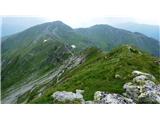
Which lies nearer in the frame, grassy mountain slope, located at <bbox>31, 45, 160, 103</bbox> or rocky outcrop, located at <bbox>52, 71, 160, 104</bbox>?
rocky outcrop, located at <bbox>52, 71, 160, 104</bbox>

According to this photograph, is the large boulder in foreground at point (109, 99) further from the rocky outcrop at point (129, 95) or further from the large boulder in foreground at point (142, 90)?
the large boulder in foreground at point (142, 90)

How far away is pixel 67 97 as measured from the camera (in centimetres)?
4925

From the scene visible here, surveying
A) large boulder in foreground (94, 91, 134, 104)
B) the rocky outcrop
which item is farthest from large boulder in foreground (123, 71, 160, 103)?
large boulder in foreground (94, 91, 134, 104)

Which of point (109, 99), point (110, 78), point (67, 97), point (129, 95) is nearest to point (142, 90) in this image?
point (129, 95)

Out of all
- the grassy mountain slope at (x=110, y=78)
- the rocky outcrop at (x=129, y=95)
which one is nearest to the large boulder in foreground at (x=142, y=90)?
the rocky outcrop at (x=129, y=95)

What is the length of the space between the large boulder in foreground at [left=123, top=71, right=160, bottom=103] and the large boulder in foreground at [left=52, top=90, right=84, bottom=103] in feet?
23.7

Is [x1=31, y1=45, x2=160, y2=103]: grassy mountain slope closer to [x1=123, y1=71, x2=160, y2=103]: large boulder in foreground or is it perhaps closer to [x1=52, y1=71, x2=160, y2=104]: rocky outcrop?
[x1=52, y1=71, x2=160, y2=104]: rocky outcrop

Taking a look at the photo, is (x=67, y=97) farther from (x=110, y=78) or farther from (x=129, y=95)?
(x=110, y=78)

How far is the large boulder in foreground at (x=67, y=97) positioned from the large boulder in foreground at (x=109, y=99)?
7.54ft

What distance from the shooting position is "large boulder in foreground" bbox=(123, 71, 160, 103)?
5050cm

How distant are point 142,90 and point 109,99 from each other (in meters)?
6.29
